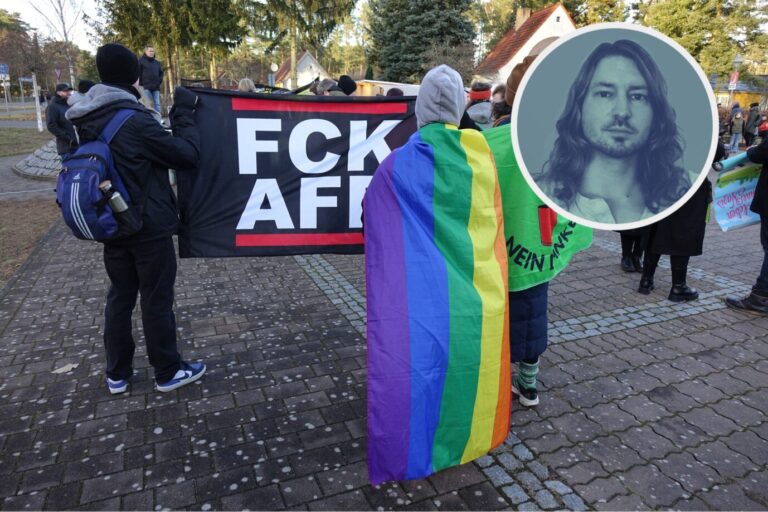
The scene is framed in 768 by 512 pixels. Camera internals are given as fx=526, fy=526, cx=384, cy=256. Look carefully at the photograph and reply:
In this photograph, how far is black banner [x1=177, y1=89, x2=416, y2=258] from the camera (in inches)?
143

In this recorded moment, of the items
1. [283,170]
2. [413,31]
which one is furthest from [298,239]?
[413,31]

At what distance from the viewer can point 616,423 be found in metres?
3.38

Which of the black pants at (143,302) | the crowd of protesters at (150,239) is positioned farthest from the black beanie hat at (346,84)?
the black pants at (143,302)

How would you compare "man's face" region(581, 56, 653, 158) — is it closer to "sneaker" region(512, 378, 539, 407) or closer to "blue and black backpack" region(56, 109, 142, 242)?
"sneaker" region(512, 378, 539, 407)

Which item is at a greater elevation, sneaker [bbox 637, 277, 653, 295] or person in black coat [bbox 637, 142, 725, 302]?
person in black coat [bbox 637, 142, 725, 302]

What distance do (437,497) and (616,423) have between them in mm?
1406

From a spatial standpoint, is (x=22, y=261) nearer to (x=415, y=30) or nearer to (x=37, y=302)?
(x=37, y=302)

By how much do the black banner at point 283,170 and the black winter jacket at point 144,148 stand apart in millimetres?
262

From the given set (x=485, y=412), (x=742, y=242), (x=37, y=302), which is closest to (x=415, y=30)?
(x=742, y=242)

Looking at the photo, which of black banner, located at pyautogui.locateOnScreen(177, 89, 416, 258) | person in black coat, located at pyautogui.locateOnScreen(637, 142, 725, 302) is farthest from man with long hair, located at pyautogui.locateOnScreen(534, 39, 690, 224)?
person in black coat, located at pyautogui.locateOnScreen(637, 142, 725, 302)

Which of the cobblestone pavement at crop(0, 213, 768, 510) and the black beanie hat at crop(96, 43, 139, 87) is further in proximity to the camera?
the black beanie hat at crop(96, 43, 139, 87)

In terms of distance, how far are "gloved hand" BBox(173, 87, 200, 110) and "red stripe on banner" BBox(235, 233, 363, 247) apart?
951 mm

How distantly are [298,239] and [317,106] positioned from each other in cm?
97

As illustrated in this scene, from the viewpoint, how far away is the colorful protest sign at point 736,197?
18.1 feet
